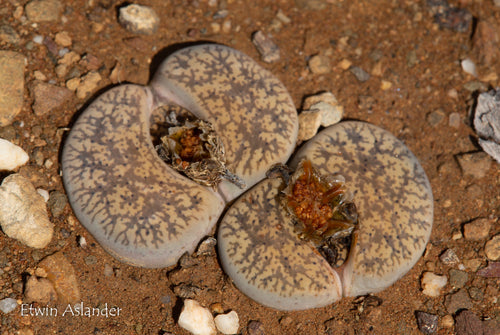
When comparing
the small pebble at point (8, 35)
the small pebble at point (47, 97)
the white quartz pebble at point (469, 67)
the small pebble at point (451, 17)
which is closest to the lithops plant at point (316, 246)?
the white quartz pebble at point (469, 67)

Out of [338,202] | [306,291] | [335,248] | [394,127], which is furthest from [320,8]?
[306,291]

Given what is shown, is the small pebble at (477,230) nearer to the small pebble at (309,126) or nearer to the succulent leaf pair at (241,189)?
the succulent leaf pair at (241,189)

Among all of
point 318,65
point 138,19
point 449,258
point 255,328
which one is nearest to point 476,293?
point 449,258

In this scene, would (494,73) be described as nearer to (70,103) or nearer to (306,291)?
(306,291)

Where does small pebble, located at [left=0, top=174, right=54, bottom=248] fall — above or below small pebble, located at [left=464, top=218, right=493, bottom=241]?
above

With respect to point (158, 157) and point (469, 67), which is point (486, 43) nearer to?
point (469, 67)

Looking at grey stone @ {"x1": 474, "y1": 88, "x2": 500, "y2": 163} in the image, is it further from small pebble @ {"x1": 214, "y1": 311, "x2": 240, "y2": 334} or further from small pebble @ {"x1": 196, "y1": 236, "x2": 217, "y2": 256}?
small pebble @ {"x1": 214, "y1": 311, "x2": 240, "y2": 334}

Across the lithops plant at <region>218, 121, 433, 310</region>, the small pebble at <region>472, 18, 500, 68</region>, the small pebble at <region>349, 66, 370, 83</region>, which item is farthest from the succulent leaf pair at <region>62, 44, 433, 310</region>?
the small pebble at <region>472, 18, 500, 68</region>
